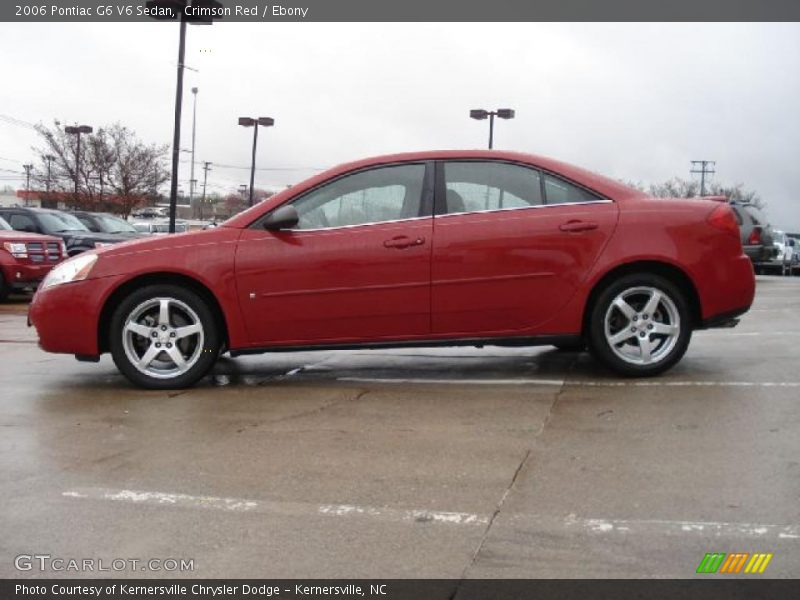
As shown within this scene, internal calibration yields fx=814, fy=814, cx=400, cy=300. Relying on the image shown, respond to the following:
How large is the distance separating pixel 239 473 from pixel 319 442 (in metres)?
0.60

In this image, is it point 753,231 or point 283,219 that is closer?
point 283,219

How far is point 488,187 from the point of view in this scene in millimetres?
5781


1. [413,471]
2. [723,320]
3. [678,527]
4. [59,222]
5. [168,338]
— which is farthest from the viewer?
[59,222]

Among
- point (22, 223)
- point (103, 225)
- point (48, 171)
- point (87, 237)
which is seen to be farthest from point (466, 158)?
point (48, 171)

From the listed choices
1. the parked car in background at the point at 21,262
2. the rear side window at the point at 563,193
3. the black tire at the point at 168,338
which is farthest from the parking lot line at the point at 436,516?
the parked car in background at the point at 21,262

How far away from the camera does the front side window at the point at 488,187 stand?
575 cm

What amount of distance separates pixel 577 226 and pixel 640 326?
2.72ft

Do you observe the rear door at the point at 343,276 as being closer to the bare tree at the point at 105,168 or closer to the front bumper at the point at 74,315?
the front bumper at the point at 74,315

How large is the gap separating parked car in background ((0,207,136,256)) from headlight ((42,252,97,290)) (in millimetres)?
11017

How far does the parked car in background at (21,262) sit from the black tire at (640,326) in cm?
1075

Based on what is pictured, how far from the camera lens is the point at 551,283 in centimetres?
561

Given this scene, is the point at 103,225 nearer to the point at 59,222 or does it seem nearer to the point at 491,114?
the point at 59,222

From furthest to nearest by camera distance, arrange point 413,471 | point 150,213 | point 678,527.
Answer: point 150,213
point 413,471
point 678,527
